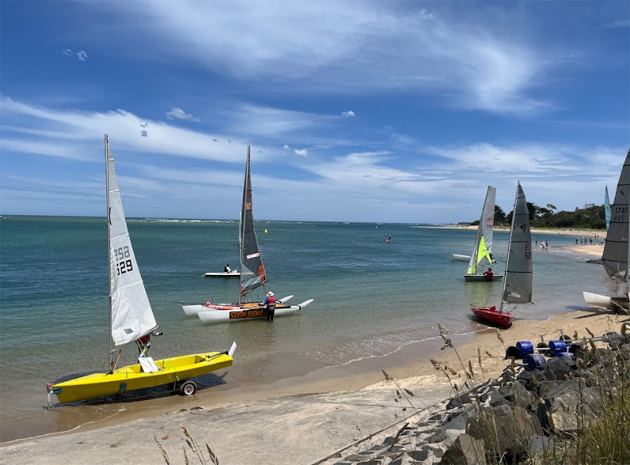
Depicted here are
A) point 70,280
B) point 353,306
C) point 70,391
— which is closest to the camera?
point 70,391

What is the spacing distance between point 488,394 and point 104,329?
16989 mm

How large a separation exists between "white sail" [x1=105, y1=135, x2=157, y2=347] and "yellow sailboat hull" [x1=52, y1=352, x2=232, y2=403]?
98 centimetres

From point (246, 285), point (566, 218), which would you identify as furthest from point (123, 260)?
point (566, 218)

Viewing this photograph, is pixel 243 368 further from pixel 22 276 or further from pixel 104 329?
pixel 22 276

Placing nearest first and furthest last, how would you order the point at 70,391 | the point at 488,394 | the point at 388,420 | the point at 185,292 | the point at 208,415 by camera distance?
the point at 488,394, the point at 388,420, the point at 208,415, the point at 70,391, the point at 185,292

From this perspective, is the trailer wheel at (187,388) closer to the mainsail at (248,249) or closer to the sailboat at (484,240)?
the mainsail at (248,249)

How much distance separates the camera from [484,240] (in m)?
34.6

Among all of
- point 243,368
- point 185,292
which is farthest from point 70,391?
point 185,292

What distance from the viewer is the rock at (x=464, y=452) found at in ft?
12.2

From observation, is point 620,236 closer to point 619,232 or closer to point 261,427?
point 619,232

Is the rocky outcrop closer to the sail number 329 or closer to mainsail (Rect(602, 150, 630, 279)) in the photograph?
the sail number 329

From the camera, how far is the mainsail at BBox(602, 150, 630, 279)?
19.3 metres

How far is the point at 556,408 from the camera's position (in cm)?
468

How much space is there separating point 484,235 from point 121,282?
29.9 m
